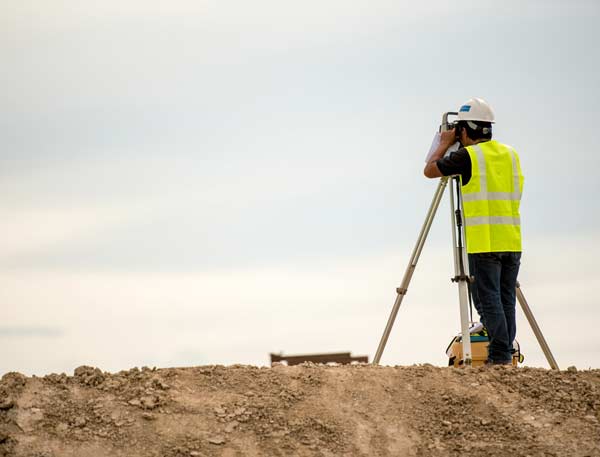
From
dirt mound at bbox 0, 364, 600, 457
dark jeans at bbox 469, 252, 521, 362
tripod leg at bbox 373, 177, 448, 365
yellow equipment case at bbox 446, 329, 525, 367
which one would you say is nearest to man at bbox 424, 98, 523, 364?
dark jeans at bbox 469, 252, 521, 362

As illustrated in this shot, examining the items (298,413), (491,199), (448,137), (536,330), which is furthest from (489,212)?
(298,413)

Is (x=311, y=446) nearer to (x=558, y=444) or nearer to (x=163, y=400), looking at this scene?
(x=163, y=400)

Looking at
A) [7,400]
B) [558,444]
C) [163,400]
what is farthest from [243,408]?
[558,444]

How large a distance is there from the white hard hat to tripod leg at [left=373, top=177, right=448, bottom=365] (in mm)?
777

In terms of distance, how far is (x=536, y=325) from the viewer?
1128 centimetres

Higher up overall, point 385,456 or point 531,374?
point 531,374

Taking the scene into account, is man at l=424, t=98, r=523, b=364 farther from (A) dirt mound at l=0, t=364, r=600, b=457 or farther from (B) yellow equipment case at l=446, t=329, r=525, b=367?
(A) dirt mound at l=0, t=364, r=600, b=457

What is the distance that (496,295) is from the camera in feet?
35.1

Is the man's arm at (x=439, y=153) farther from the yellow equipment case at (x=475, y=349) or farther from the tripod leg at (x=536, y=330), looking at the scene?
the yellow equipment case at (x=475, y=349)

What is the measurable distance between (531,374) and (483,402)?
0.97 metres

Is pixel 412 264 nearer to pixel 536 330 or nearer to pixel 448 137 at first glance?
pixel 448 137

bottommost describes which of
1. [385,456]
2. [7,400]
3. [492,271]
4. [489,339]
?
[385,456]

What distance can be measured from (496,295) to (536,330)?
942 mm

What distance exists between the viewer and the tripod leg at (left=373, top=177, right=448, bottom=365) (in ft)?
35.9
